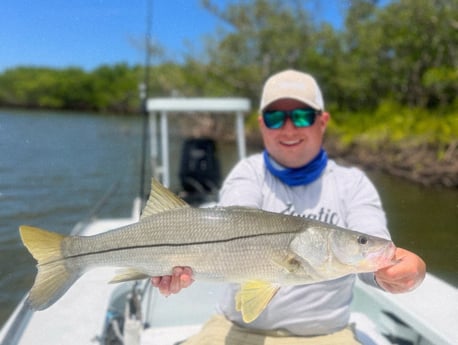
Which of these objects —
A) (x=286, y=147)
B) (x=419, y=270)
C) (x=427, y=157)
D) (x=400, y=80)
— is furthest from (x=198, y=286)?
(x=400, y=80)

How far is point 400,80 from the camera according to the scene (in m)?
17.0

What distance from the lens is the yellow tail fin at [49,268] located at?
4.84 ft

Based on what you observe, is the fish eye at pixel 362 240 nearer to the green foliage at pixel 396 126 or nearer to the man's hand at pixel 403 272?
the man's hand at pixel 403 272

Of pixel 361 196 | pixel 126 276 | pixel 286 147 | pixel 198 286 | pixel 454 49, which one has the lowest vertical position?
pixel 198 286

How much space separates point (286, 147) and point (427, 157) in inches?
322

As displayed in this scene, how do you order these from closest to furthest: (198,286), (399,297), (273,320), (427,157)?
A: 1. (273,320)
2. (399,297)
3. (198,286)
4. (427,157)

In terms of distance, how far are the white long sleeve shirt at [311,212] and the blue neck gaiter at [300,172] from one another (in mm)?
31

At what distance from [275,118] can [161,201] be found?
68cm

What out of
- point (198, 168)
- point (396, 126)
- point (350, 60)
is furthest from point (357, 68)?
point (198, 168)

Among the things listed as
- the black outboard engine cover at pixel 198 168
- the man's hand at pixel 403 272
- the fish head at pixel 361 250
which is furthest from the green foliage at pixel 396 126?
the fish head at pixel 361 250

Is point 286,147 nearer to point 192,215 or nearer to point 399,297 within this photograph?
point 192,215

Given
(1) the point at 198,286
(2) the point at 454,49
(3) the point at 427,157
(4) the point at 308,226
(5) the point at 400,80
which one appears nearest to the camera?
(4) the point at 308,226

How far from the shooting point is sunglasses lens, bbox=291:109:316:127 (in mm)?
1970

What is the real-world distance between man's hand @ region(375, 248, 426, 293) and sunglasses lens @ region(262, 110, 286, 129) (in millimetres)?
755
